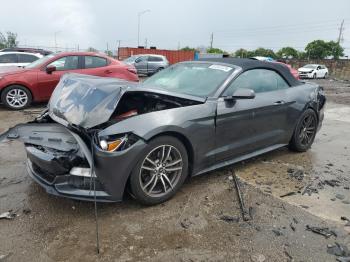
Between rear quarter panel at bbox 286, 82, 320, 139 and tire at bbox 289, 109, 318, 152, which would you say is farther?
tire at bbox 289, 109, 318, 152

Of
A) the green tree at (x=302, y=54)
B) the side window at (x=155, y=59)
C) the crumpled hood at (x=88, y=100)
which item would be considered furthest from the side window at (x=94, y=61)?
the green tree at (x=302, y=54)

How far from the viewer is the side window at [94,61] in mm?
9375

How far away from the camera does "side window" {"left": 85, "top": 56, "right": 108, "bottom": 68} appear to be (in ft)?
30.8

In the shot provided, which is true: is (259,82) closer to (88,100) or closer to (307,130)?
(307,130)

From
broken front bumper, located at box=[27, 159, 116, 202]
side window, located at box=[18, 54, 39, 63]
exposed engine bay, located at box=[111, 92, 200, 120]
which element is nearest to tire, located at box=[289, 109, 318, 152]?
exposed engine bay, located at box=[111, 92, 200, 120]

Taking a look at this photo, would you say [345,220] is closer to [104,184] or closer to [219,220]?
[219,220]

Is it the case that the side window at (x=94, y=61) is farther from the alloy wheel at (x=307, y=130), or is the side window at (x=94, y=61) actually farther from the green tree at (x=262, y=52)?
the green tree at (x=262, y=52)

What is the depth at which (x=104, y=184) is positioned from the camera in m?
3.27

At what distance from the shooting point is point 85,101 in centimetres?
383

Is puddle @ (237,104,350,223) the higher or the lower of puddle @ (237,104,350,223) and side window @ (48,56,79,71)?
the lower

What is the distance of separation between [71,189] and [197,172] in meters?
1.48

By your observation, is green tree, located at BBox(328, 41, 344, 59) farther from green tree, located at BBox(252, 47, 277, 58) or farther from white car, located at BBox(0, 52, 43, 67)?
white car, located at BBox(0, 52, 43, 67)

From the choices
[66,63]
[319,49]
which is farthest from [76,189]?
[319,49]

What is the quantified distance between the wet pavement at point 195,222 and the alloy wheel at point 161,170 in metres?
0.19
